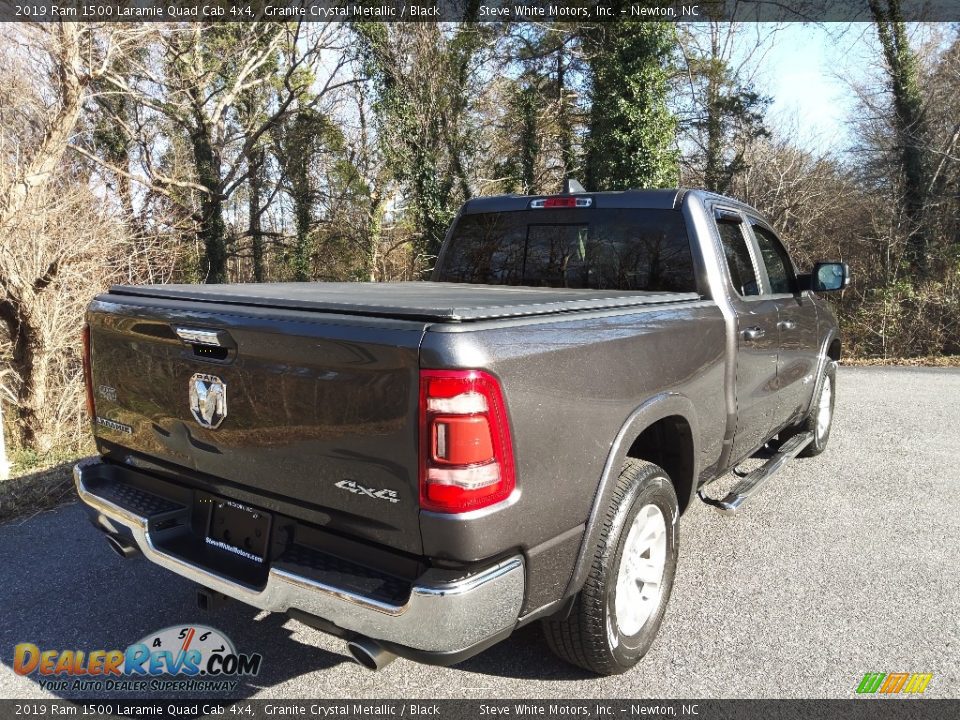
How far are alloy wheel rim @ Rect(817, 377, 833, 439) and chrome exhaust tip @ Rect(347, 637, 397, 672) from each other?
4772mm

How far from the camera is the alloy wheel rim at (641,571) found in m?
2.72

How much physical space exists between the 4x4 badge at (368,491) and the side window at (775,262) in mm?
3339

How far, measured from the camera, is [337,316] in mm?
2199

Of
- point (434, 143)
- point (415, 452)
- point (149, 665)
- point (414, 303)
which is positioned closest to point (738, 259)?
point (414, 303)

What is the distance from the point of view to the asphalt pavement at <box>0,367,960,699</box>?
2.73m

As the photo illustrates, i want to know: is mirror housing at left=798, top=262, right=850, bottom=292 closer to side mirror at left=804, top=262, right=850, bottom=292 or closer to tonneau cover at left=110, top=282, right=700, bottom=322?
side mirror at left=804, top=262, right=850, bottom=292

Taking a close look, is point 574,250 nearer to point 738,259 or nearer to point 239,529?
point 738,259

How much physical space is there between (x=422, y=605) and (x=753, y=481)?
8.62 ft

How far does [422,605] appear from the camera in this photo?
76.7 inches

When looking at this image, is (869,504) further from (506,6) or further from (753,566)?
(506,6)

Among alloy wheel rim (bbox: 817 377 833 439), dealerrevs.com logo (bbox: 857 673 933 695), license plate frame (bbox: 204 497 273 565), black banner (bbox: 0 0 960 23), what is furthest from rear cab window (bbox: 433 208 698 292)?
black banner (bbox: 0 0 960 23)

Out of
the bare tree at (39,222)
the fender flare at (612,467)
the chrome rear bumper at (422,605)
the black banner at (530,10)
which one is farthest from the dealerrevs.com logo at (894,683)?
the black banner at (530,10)

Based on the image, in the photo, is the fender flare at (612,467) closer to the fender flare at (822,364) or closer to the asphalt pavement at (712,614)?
the asphalt pavement at (712,614)

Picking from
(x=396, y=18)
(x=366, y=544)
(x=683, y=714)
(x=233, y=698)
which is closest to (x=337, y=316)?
(x=366, y=544)
